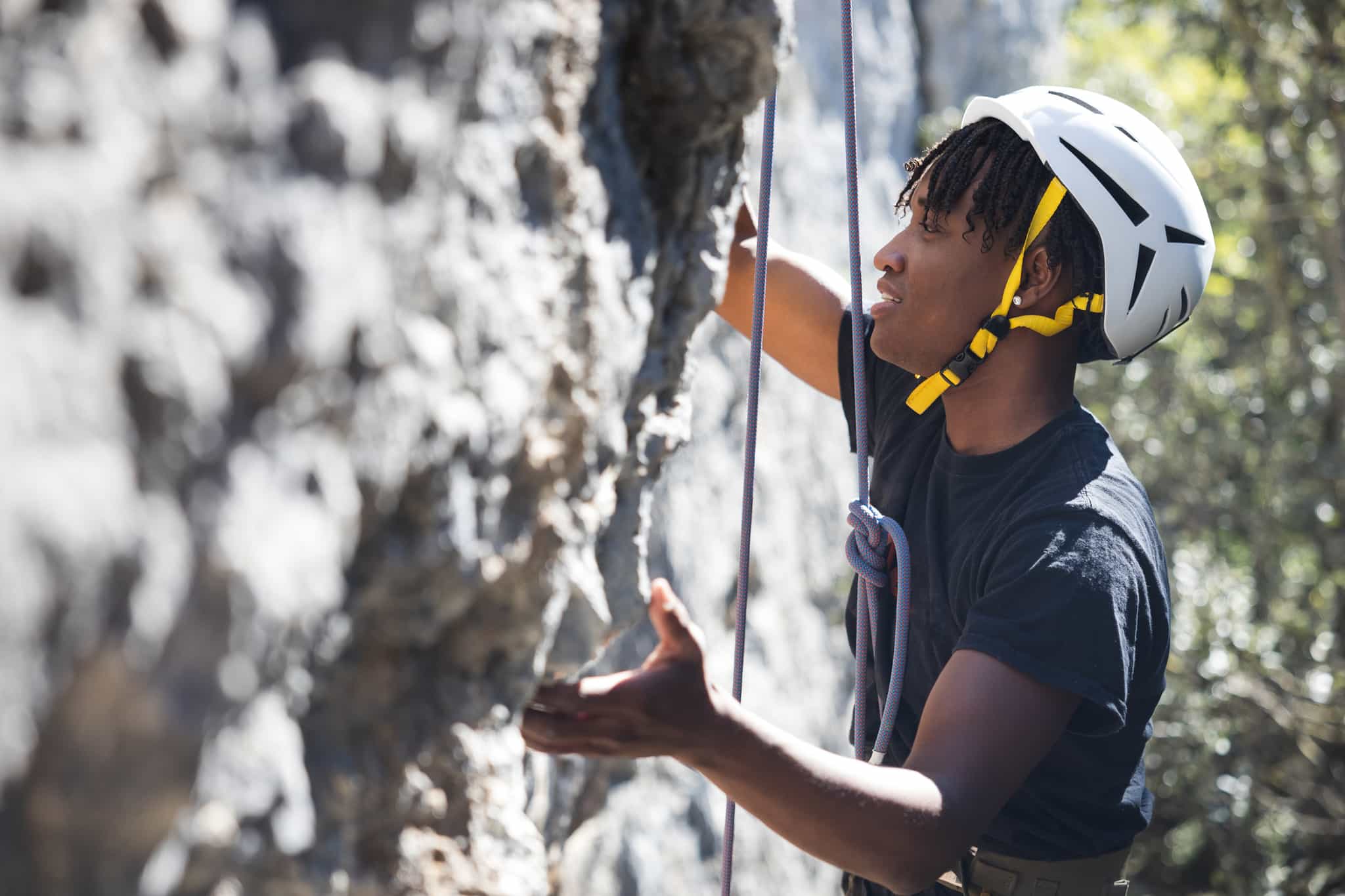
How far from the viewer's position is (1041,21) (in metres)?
6.62

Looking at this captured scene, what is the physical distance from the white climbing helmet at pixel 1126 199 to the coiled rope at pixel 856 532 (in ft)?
1.29

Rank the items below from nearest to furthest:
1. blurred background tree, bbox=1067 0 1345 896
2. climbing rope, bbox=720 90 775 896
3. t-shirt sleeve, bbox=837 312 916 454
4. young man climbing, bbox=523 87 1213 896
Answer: young man climbing, bbox=523 87 1213 896
climbing rope, bbox=720 90 775 896
t-shirt sleeve, bbox=837 312 916 454
blurred background tree, bbox=1067 0 1345 896

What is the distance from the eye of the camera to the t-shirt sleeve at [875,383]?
2.41 m

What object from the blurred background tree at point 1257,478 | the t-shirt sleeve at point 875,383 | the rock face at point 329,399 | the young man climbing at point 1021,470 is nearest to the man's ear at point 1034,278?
the young man climbing at point 1021,470

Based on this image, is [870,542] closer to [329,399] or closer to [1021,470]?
[1021,470]

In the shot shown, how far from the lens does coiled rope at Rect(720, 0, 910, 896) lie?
185 cm

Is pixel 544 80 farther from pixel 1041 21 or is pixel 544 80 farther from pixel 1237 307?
pixel 1041 21

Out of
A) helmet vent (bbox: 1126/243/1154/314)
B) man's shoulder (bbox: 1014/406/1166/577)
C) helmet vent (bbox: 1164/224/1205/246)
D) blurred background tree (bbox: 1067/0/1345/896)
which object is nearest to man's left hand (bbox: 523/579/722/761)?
man's shoulder (bbox: 1014/406/1166/577)

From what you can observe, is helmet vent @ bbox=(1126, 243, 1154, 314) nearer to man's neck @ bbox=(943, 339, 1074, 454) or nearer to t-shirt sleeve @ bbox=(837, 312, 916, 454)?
man's neck @ bbox=(943, 339, 1074, 454)

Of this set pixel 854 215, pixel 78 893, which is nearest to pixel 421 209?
pixel 78 893

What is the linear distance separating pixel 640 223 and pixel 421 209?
0.48m

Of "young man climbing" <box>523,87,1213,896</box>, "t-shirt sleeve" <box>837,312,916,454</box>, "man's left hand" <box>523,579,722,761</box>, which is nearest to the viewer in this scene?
"man's left hand" <box>523,579,722,761</box>

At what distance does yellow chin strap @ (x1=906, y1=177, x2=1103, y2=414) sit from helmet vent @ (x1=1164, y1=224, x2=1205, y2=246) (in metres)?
0.17

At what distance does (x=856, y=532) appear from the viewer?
6.95ft
